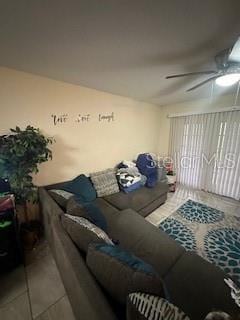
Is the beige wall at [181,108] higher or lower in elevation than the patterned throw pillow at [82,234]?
higher

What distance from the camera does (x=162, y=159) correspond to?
4285 mm

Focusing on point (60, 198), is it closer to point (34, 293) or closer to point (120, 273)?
point (34, 293)

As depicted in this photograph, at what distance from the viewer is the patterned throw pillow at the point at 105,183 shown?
2.54 meters

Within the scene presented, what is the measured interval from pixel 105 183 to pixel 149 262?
152 centimetres

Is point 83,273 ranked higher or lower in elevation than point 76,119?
lower

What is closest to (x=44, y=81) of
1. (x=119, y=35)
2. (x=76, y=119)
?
(x=76, y=119)

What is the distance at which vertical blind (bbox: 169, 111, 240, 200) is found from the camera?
3.16 m

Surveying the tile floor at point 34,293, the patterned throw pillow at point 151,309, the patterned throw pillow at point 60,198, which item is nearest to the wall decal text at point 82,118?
the patterned throw pillow at point 60,198

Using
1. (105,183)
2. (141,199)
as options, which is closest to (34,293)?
(105,183)

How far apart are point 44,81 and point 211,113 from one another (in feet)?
11.0

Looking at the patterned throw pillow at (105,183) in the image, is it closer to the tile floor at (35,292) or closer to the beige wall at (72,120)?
the beige wall at (72,120)

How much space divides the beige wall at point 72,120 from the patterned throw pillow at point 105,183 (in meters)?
0.35

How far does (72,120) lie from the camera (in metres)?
2.49

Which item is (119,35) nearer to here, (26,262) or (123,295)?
(123,295)
